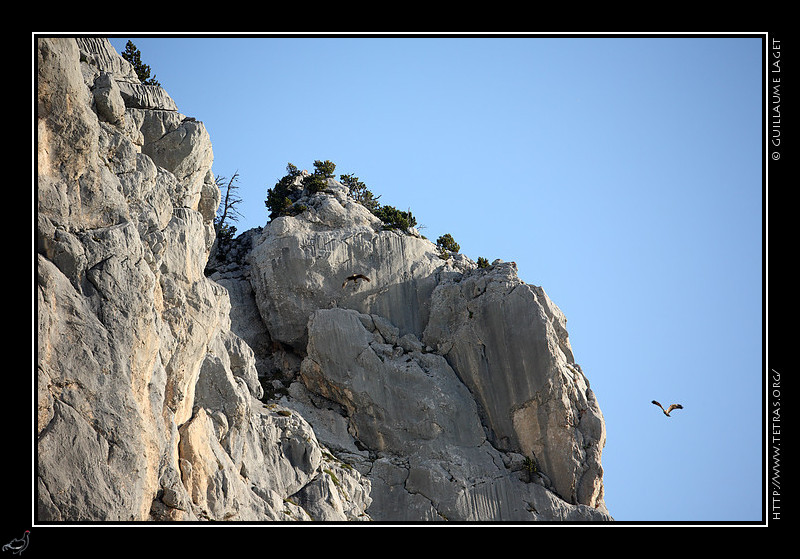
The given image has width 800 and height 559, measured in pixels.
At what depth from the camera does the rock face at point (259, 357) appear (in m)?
26.9

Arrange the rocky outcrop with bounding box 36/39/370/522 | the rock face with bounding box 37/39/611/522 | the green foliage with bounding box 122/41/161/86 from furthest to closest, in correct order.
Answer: the green foliage with bounding box 122/41/161/86 < the rock face with bounding box 37/39/611/522 < the rocky outcrop with bounding box 36/39/370/522

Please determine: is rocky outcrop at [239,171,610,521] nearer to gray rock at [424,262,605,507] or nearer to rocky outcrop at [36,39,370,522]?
gray rock at [424,262,605,507]

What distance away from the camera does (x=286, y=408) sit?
155 feet

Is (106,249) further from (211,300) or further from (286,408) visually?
(286,408)

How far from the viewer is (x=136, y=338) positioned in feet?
93.0

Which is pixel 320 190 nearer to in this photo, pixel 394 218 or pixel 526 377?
pixel 394 218

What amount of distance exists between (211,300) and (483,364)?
59.9 ft

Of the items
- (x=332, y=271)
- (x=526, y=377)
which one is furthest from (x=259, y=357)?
(x=526, y=377)
